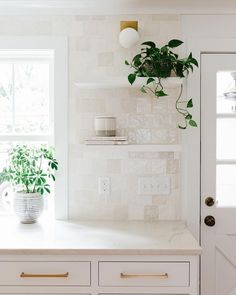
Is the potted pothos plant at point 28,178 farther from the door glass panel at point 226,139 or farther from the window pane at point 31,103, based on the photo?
the door glass panel at point 226,139

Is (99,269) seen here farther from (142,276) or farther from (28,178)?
(28,178)

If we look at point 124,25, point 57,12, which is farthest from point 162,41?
point 57,12

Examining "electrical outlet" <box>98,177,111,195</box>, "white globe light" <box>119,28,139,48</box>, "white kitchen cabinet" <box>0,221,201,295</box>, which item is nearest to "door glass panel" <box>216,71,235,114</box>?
"white globe light" <box>119,28,139,48</box>

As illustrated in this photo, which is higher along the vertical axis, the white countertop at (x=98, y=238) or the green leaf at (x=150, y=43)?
the green leaf at (x=150, y=43)

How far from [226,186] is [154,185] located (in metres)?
0.46

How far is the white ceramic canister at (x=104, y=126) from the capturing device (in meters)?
2.38

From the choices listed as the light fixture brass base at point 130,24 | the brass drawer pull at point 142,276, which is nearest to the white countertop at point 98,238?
the brass drawer pull at point 142,276

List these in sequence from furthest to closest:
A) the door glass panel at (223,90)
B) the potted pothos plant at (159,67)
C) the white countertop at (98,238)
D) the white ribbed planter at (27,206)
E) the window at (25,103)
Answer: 1. the window at (25,103)
2. the door glass panel at (223,90)
3. the white ribbed planter at (27,206)
4. the potted pothos plant at (159,67)
5. the white countertop at (98,238)

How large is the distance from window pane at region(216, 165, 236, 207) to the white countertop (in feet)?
1.02

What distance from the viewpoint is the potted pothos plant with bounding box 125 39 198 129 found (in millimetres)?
2316

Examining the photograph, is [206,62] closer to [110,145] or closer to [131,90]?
[131,90]

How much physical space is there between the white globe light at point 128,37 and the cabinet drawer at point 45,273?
1313mm

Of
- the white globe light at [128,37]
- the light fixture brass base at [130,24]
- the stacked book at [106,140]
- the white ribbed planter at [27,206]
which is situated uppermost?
the light fixture brass base at [130,24]

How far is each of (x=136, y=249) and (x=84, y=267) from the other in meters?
0.28
